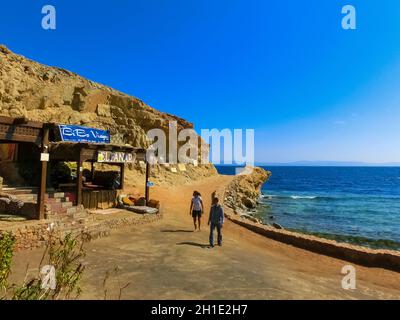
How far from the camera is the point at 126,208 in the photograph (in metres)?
17.8

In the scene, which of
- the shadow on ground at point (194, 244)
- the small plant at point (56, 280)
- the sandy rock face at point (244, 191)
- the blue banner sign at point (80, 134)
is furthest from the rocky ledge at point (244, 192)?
the small plant at point (56, 280)

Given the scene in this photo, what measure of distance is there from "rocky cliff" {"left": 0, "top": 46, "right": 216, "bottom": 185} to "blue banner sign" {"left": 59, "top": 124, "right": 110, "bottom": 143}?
1023cm

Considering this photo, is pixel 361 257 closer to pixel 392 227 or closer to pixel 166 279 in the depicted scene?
pixel 166 279

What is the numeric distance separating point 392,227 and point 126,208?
24075 millimetres

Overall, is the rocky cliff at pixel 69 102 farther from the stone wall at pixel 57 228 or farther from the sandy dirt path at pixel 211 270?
the sandy dirt path at pixel 211 270

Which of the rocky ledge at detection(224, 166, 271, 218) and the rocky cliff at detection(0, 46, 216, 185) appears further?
the rocky ledge at detection(224, 166, 271, 218)

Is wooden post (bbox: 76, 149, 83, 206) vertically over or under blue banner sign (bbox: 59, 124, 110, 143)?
under

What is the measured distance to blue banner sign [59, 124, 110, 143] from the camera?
46.8 ft

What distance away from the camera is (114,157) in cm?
1683

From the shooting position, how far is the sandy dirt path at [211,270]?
732 cm

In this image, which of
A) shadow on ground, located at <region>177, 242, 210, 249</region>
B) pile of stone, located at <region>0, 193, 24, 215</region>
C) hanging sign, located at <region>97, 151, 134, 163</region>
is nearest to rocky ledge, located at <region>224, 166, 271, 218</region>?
hanging sign, located at <region>97, 151, 134, 163</region>

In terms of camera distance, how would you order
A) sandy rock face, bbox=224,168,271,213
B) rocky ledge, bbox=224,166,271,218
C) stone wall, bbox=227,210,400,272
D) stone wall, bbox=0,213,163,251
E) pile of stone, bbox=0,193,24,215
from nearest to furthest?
1. stone wall, bbox=0,213,163,251
2. stone wall, bbox=227,210,400,272
3. pile of stone, bbox=0,193,24,215
4. rocky ledge, bbox=224,166,271,218
5. sandy rock face, bbox=224,168,271,213

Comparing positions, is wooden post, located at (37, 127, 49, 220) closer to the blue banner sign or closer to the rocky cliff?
the blue banner sign
